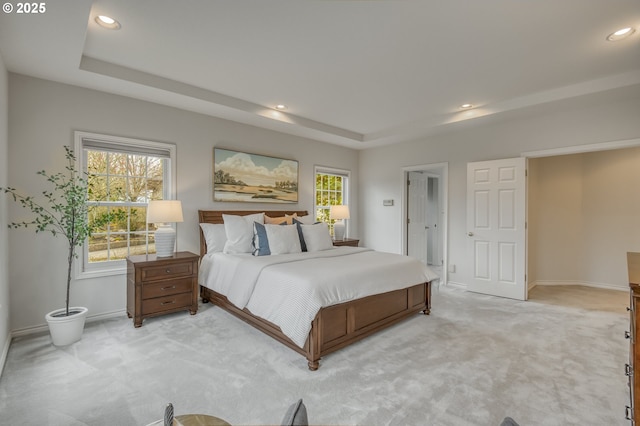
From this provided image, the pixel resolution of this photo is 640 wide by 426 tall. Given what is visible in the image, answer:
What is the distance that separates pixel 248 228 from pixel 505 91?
3639mm

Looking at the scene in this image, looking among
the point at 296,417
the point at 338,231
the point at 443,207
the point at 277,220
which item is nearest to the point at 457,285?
the point at 443,207

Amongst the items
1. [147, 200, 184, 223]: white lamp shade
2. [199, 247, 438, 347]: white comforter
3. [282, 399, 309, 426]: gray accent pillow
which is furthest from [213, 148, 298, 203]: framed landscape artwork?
[282, 399, 309, 426]: gray accent pillow

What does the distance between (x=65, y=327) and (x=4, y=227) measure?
3.33ft

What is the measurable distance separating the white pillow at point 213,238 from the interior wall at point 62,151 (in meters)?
0.22

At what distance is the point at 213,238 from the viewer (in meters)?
4.01

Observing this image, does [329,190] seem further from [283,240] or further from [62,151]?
[62,151]

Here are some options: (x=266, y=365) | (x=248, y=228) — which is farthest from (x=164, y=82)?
(x=266, y=365)

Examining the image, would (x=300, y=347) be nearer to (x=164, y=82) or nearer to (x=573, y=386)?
(x=573, y=386)

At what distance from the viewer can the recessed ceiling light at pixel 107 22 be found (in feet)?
7.52

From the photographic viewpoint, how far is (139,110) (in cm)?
366

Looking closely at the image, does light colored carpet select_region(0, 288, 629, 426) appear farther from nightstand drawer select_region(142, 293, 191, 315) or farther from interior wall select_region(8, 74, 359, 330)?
interior wall select_region(8, 74, 359, 330)

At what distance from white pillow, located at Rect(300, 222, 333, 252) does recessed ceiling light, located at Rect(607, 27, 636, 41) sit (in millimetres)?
3440

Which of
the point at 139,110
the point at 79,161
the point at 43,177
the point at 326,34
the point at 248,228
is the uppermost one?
the point at 326,34

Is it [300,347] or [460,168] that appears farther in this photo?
[460,168]
